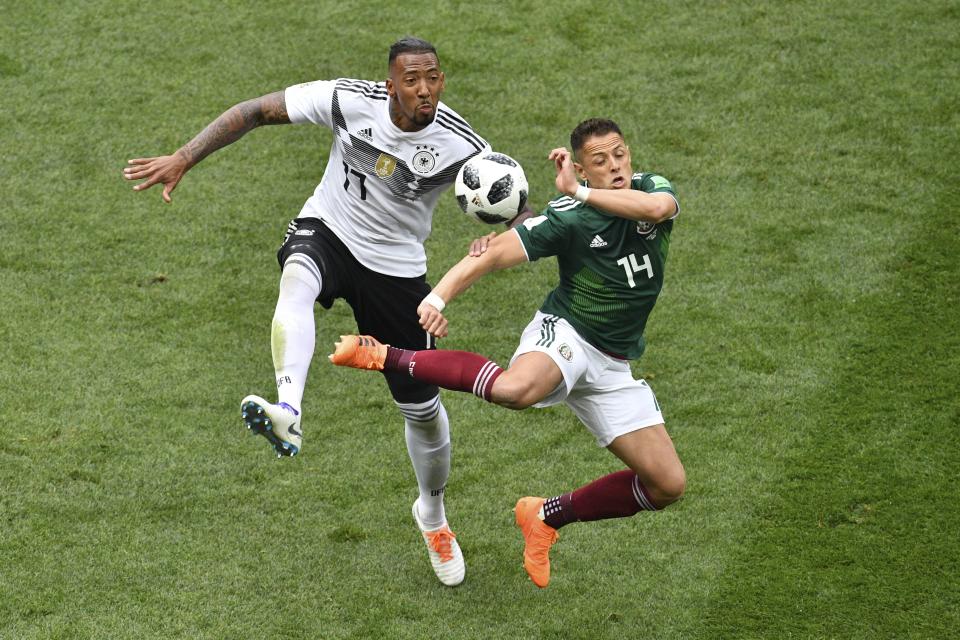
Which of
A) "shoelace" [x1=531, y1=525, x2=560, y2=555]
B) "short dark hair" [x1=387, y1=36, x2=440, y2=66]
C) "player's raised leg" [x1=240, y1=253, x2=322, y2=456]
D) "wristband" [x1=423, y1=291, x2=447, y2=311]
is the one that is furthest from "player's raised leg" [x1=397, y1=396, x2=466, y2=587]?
"short dark hair" [x1=387, y1=36, x2=440, y2=66]

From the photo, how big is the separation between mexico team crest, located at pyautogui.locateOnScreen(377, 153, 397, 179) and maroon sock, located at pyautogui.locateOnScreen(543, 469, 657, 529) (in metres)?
1.93

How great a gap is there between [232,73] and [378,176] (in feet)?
18.2

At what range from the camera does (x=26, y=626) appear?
683 centimetres

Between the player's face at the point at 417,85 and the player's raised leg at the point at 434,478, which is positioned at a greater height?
the player's face at the point at 417,85

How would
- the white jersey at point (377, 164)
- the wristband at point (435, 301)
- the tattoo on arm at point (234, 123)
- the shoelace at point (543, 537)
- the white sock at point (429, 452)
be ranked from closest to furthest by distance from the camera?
the wristband at point (435, 301) < the tattoo on arm at point (234, 123) < the white jersey at point (377, 164) < the shoelace at point (543, 537) < the white sock at point (429, 452)

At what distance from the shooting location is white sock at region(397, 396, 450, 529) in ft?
24.4

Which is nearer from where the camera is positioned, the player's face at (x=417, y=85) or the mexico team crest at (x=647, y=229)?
the mexico team crest at (x=647, y=229)

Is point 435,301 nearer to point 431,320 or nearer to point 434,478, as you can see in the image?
point 431,320

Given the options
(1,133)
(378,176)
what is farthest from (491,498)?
(1,133)

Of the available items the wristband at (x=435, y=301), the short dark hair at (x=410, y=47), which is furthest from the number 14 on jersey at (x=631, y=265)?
the short dark hair at (x=410, y=47)

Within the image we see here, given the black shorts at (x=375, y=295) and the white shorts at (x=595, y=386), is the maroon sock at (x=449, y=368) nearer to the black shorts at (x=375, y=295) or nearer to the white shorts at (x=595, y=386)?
the white shorts at (x=595, y=386)

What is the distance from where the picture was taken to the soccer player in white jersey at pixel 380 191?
6.89m

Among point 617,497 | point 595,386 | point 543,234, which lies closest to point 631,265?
point 543,234

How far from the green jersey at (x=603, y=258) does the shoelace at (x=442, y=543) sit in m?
1.50
